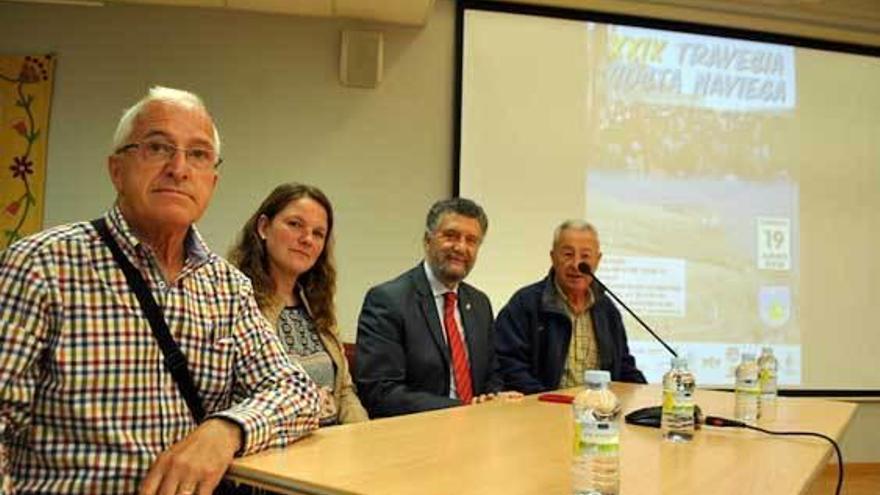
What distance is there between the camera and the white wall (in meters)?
3.76

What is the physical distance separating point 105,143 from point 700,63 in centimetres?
338

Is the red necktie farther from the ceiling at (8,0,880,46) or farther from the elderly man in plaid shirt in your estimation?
the ceiling at (8,0,880,46)

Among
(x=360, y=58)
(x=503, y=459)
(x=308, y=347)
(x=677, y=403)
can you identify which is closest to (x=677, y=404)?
(x=677, y=403)

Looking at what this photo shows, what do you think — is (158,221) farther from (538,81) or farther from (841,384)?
(841,384)

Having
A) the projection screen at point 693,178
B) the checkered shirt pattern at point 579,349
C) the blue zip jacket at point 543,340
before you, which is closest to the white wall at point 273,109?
the projection screen at point 693,178

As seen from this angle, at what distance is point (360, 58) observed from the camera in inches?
151

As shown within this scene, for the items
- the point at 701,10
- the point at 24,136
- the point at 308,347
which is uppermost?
the point at 701,10

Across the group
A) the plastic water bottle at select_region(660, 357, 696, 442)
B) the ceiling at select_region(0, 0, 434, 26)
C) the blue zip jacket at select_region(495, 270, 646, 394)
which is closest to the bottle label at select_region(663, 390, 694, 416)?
the plastic water bottle at select_region(660, 357, 696, 442)

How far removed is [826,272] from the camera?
435 centimetres

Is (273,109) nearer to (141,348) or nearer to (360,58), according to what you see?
(360,58)

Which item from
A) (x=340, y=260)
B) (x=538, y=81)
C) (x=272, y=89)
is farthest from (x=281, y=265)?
(x=538, y=81)

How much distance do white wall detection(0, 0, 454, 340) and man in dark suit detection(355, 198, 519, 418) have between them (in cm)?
131

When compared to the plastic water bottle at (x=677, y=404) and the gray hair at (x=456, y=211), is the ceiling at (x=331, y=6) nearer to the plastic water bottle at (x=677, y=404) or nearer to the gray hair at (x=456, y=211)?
the gray hair at (x=456, y=211)

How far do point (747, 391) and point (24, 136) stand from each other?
360 centimetres
